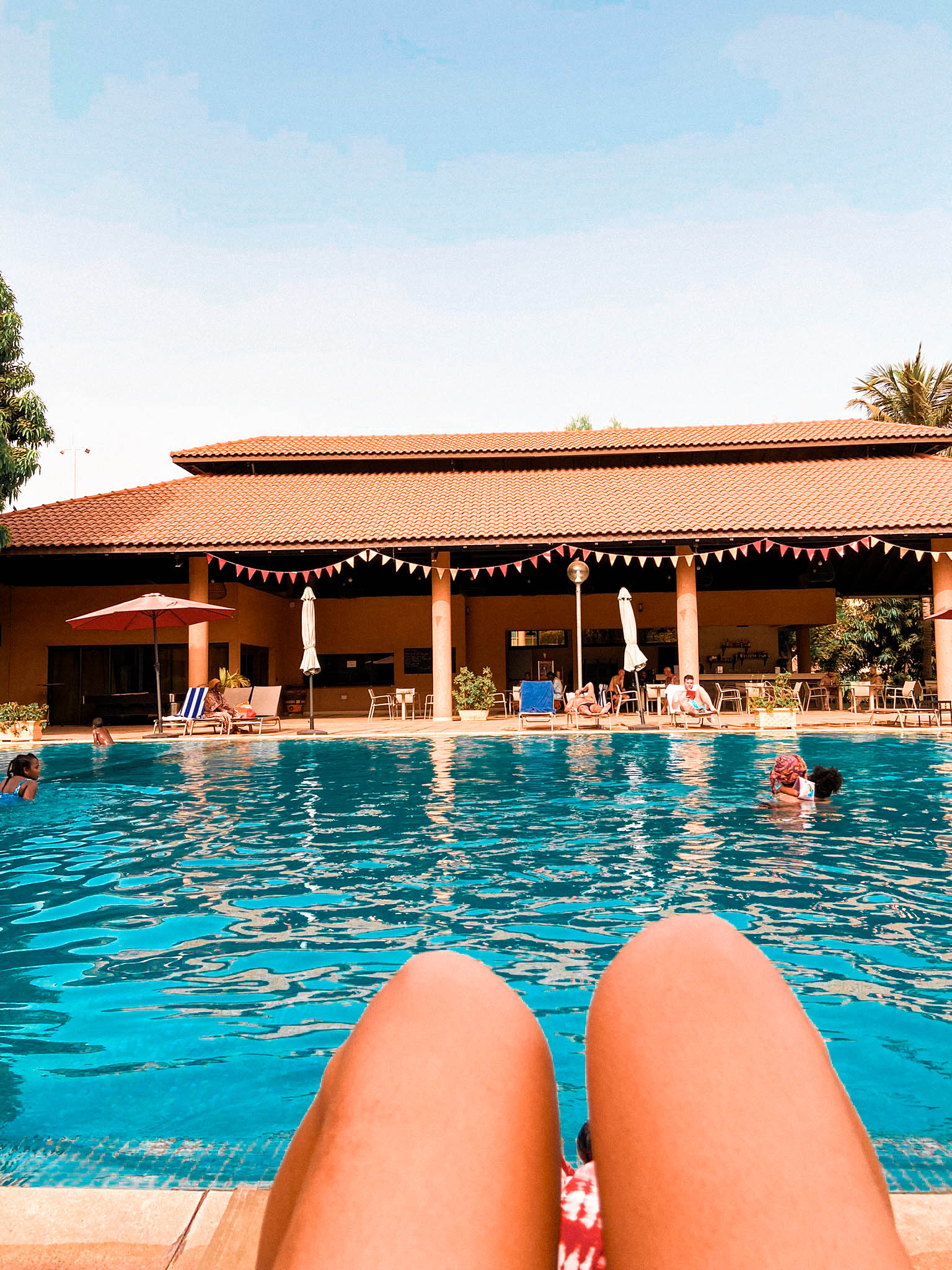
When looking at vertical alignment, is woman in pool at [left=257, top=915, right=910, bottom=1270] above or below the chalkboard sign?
below

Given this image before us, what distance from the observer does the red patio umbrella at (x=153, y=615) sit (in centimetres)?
1519

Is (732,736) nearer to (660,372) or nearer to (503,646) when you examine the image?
(503,646)

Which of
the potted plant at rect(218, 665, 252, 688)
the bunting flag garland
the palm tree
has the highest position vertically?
the palm tree

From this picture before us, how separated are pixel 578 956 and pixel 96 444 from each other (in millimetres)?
42830

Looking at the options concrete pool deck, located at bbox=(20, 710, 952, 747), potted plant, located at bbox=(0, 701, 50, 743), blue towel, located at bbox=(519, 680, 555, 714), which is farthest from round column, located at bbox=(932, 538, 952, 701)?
potted plant, located at bbox=(0, 701, 50, 743)

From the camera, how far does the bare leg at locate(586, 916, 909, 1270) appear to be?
0.65 meters

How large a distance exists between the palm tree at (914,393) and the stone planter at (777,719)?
1929 centimetres

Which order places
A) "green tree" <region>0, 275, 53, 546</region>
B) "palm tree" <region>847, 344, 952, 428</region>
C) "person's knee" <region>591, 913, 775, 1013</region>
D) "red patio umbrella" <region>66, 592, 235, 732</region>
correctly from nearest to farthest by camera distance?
"person's knee" <region>591, 913, 775, 1013</region> → "red patio umbrella" <region>66, 592, 235, 732</region> → "green tree" <region>0, 275, 53, 546</region> → "palm tree" <region>847, 344, 952, 428</region>

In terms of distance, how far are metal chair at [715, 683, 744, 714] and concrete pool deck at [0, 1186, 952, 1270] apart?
16.1 meters

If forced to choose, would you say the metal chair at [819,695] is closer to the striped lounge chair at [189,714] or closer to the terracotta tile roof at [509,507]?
the terracotta tile roof at [509,507]

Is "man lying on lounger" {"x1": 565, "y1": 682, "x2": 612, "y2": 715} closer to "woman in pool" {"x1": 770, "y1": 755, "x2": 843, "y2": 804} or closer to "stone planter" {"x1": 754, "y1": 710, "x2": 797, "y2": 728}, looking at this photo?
"stone planter" {"x1": 754, "y1": 710, "x2": 797, "y2": 728}

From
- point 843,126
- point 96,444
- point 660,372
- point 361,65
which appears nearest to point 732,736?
point 843,126

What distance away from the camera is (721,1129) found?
704 mm

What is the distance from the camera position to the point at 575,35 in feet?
38.3
